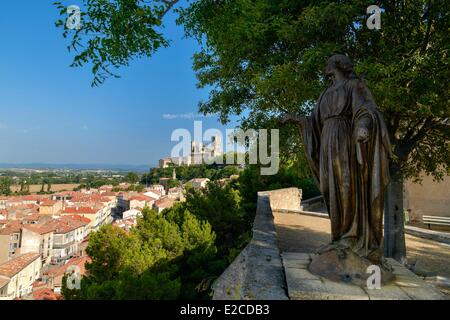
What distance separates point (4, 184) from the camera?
4400 inches

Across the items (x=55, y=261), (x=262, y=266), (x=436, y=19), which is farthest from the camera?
(x=55, y=261)

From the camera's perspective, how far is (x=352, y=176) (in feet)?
11.3

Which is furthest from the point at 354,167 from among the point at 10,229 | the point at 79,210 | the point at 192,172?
the point at 192,172

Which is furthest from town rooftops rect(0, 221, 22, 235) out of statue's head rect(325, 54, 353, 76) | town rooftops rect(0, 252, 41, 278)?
statue's head rect(325, 54, 353, 76)

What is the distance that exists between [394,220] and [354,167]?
5.21m

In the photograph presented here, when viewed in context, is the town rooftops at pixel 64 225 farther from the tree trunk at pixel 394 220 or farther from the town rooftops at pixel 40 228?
the tree trunk at pixel 394 220

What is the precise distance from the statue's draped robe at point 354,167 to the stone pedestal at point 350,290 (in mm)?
397

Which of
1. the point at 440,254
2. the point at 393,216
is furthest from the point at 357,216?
the point at 440,254

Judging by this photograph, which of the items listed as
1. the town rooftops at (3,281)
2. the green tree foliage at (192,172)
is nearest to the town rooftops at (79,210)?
the green tree foliage at (192,172)

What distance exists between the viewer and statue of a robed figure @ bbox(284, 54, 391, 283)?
11.1 feet

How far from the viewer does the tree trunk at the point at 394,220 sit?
7496 mm

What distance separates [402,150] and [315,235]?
366 centimetres
